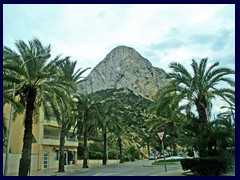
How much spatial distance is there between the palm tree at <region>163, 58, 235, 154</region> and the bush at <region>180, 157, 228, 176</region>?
3.24m

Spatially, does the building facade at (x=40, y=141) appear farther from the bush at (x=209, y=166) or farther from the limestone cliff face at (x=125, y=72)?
the limestone cliff face at (x=125, y=72)

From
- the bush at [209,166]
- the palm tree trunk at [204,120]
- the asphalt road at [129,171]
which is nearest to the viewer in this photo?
the bush at [209,166]

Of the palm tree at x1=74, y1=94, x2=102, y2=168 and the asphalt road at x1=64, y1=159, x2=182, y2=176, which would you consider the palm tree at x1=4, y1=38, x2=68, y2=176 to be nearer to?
the asphalt road at x1=64, y1=159, x2=182, y2=176

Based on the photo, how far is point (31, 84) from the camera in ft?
65.0

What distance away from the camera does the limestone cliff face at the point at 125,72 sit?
133438mm

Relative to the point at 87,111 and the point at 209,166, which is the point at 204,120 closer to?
the point at 209,166

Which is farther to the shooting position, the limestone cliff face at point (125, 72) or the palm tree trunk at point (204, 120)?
the limestone cliff face at point (125, 72)

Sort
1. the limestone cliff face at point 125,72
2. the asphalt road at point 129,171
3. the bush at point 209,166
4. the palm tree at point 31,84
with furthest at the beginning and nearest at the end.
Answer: the limestone cliff face at point 125,72, the asphalt road at point 129,171, the palm tree at point 31,84, the bush at point 209,166

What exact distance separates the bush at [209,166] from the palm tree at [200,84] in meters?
3.24

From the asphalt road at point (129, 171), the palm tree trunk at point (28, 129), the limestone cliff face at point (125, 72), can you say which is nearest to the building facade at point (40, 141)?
the asphalt road at point (129, 171)

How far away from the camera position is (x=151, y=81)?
440ft

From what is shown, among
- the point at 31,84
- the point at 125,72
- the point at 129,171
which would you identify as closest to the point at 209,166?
the point at 129,171

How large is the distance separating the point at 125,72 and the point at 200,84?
413ft

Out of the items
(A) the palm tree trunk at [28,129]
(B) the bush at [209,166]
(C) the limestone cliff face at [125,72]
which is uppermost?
(C) the limestone cliff face at [125,72]
